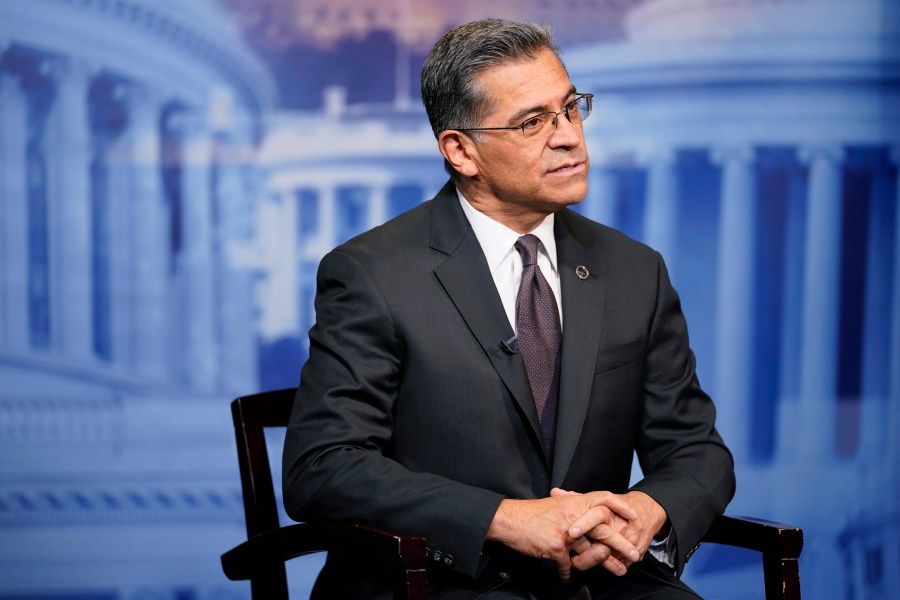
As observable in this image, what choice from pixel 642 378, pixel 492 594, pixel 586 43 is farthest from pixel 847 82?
pixel 492 594

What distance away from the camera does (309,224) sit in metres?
3.49

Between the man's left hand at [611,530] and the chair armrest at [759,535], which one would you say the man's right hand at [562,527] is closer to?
the man's left hand at [611,530]

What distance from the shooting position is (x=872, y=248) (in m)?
3.60

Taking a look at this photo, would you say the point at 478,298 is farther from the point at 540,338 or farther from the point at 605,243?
the point at 605,243

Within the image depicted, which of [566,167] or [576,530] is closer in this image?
[576,530]

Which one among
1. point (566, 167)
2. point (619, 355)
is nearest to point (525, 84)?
point (566, 167)

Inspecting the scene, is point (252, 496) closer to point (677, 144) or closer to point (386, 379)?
point (386, 379)

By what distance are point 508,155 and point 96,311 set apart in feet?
5.77

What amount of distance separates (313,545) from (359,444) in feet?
0.63

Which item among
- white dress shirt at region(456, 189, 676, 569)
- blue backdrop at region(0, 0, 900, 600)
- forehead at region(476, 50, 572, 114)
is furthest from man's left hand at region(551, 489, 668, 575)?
blue backdrop at region(0, 0, 900, 600)

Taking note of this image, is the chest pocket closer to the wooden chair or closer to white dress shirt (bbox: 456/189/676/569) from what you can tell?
white dress shirt (bbox: 456/189/676/569)

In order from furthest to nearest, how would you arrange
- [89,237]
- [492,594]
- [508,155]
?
[89,237]
[508,155]
[492,594]

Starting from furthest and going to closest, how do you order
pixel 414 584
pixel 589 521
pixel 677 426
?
1. pixel 677 426
2. pixel 589 521
3. pixel 414 584

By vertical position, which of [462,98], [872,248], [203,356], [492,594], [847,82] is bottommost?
[492,594]
